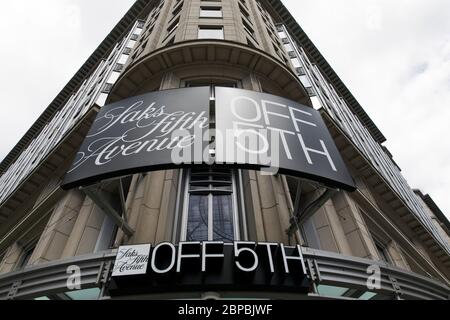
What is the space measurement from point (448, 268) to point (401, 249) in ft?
27.4

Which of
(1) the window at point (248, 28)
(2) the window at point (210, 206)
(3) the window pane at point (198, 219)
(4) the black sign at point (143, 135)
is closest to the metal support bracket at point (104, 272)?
(2) the window at point (210, 206)

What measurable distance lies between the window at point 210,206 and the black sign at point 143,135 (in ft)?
5.09

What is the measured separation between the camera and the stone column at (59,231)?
9.62 meters

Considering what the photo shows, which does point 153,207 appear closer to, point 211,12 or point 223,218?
point 223,218

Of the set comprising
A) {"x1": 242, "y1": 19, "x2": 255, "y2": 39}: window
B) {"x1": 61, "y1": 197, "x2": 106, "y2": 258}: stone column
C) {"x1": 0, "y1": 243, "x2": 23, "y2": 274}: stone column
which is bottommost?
{"x1": 61, "y1": 197, "x2": 106, "y2": 258}: stone column

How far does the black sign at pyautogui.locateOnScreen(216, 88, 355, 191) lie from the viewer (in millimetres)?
7938

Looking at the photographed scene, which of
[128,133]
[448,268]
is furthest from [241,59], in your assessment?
[448,268]

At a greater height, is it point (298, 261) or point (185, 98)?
point (185, 98)

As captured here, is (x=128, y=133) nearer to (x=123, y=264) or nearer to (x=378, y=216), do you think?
(x=123, y=264)

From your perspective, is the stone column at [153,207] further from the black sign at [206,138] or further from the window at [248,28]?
the window at [248,28]

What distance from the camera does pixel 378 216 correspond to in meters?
14.2

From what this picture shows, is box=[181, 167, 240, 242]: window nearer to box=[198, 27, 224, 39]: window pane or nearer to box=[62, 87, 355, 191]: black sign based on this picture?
box=[62, 87, 355, 191]: black sign

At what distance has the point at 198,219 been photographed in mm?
8391

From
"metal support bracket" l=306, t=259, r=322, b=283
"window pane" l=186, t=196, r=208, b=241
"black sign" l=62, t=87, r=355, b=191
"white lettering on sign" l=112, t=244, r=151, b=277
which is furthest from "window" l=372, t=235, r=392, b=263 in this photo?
"white lettering on sign" l=112, t=244, r=151, b=277
